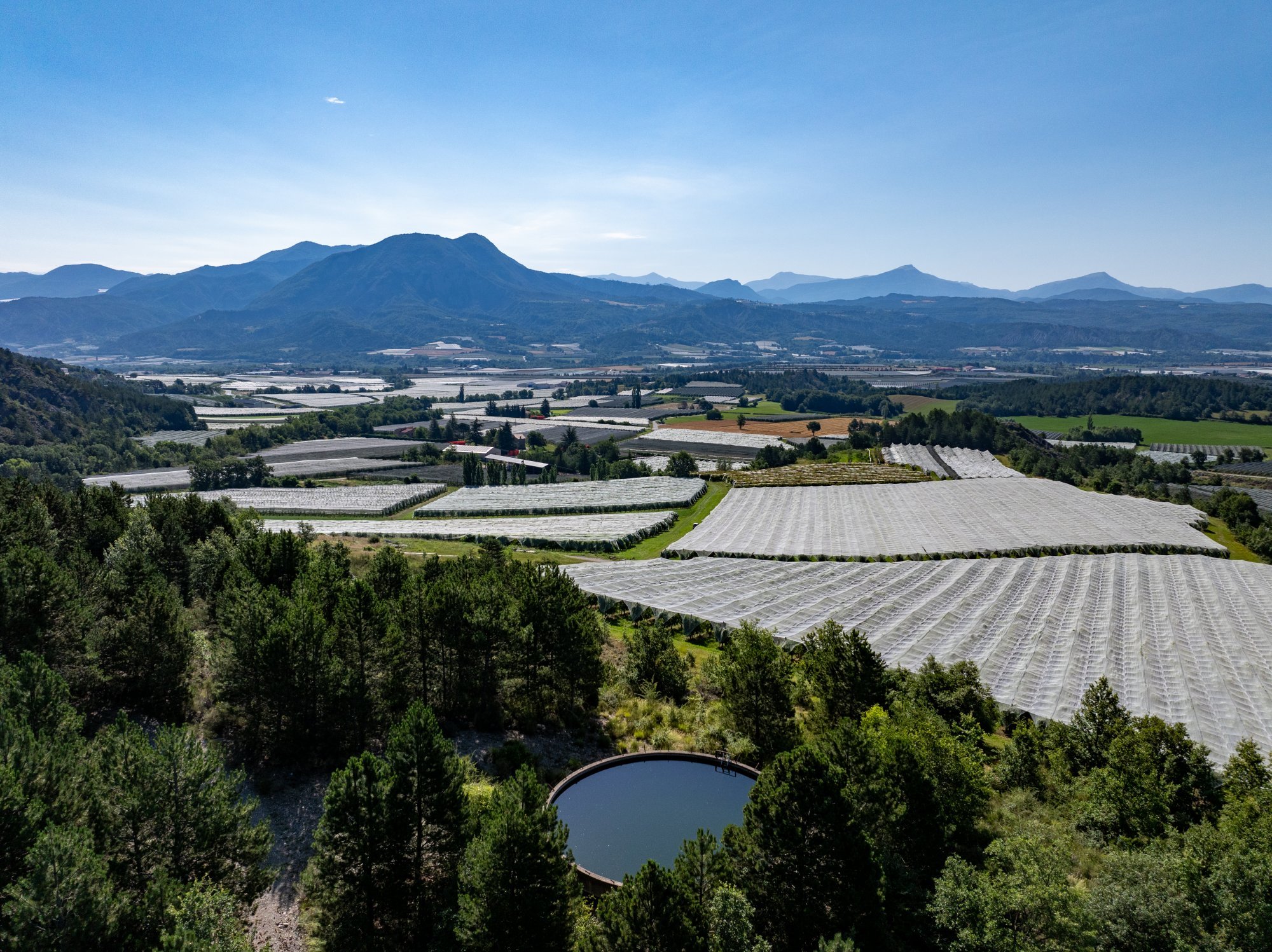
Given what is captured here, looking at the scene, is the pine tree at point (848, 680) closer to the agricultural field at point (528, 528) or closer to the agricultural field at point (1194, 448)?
the agricultural field at point (528, 528)

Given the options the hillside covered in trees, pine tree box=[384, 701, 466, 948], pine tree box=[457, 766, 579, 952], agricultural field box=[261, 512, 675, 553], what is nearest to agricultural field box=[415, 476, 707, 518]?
agricultural field box=[261, 512, 675, 553]

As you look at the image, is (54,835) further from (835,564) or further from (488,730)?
(835,564)

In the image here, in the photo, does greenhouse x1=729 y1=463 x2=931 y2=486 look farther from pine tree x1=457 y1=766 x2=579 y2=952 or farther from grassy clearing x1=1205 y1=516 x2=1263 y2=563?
pine tree x1=457 y1=766 x2=579 y2=952

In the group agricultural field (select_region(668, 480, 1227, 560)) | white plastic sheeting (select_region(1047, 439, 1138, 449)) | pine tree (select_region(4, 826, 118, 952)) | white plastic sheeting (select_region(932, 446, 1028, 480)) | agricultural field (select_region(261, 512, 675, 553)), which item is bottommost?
agricultural field (select_region(261, 512, 675, 553))

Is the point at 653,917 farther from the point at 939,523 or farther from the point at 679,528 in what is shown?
the point at 939,523

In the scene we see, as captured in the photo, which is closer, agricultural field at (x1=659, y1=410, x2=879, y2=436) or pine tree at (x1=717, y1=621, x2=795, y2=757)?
pine tree at (x1=717, y1=621, x2=795, y2=757)

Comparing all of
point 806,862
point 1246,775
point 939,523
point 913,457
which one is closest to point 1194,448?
point 913,457

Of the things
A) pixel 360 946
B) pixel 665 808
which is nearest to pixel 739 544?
pixel 665 808
